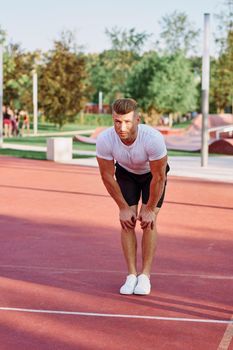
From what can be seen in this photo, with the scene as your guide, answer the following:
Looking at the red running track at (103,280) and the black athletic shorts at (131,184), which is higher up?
the black athletic shorts at (131,184)

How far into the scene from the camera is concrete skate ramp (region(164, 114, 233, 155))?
91.7 feet

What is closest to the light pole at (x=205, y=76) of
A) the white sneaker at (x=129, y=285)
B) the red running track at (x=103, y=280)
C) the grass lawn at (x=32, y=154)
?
the grass lawn at (x=32, y=154)

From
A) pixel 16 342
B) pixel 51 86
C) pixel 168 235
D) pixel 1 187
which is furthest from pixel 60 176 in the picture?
pixel 51 86

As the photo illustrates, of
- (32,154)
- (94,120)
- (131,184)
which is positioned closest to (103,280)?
(131,184)

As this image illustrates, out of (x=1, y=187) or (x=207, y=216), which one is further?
(x=1, y=187)

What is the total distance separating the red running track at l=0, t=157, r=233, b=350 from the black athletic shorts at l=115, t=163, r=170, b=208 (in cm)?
82

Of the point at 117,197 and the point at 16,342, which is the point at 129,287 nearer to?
the point at 117,197

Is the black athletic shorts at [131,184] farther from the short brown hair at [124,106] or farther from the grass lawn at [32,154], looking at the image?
the grass lawn at [32,154]

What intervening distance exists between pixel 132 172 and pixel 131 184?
13cm

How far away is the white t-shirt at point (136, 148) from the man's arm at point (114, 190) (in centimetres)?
7

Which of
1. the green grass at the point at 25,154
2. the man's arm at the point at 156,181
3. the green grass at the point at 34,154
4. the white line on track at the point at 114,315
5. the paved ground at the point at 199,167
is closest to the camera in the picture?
the white line on track at the point at 114,315

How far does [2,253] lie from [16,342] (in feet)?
10.9

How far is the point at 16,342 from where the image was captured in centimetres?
522

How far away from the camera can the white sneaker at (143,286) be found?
6551 millimetres
